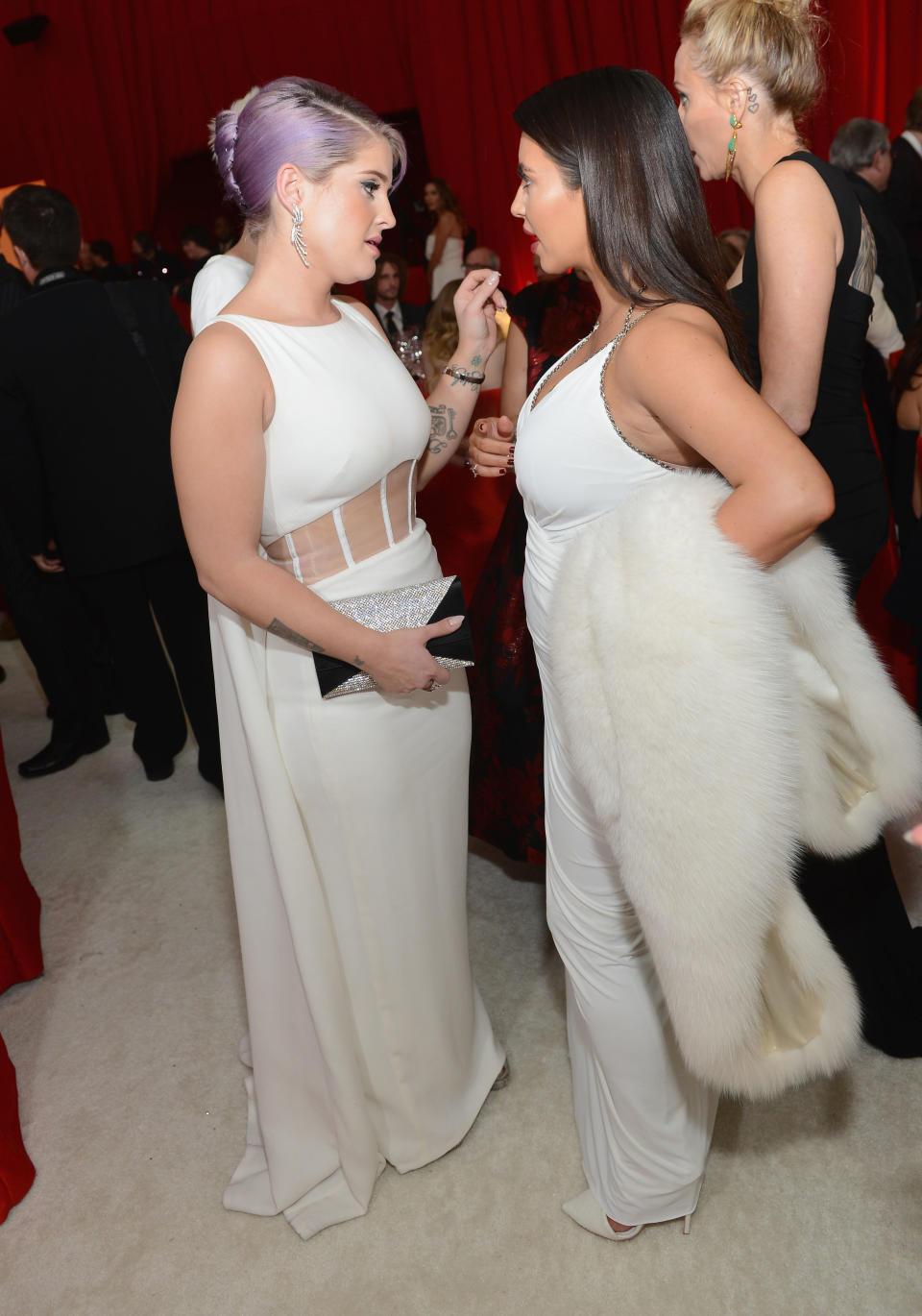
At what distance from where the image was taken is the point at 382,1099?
183 cm

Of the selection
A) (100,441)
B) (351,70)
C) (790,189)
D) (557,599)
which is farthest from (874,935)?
(351,70)

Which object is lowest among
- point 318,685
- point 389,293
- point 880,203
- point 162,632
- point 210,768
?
point 210,768

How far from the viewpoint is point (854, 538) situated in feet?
6.07

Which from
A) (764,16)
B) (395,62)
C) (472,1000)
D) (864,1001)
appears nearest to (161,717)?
(472,1000)

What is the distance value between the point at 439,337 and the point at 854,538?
4.98ft

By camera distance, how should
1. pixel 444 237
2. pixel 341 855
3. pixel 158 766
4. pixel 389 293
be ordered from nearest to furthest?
1. pixel 341 855
2. pixel 158 766
3. pixel 389 293
4. pixel 444 237

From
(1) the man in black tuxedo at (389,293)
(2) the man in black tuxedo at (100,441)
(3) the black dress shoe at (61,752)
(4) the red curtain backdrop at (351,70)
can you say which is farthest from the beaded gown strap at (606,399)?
(4) the red curtain backdrop at (351,70)

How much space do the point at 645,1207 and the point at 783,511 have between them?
118 centimetres

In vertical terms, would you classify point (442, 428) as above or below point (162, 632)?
above

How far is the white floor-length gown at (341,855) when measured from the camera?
1.48 metres

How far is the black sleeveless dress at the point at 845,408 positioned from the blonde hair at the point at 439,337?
1.24 meters

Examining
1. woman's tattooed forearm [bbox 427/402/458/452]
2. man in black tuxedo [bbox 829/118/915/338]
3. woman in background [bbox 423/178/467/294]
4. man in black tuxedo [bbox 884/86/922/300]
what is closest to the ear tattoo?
woman's tattooed forearm [bbox 427/402/458/452]

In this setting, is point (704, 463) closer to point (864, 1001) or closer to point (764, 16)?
point (764, 16)

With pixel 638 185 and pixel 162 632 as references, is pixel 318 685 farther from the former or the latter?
pixel 162 632
